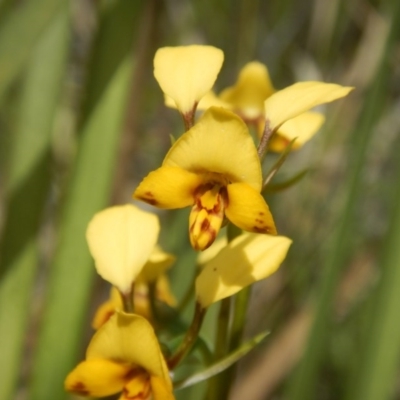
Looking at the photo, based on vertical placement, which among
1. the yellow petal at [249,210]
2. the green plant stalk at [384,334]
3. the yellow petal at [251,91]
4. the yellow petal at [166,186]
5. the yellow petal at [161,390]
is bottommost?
the green plant stalk at [384,334]

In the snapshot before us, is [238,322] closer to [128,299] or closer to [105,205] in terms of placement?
[128,299]

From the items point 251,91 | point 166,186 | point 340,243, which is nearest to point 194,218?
point 166,186

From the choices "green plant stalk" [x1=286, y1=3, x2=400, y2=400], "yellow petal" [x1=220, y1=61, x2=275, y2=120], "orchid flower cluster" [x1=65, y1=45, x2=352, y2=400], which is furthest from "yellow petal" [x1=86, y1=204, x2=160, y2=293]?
"green plant stalk" [x1=286, y1=3, x2=400, y2=400]

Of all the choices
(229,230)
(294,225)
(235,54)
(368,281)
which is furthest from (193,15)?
(229,230)

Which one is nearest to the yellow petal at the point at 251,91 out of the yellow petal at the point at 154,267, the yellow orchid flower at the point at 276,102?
the yellow orchid flower at the point at 276,102

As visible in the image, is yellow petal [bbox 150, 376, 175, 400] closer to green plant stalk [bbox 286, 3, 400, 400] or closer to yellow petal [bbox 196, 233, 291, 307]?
yellow petal [bbox 196, 233, 291, 307]

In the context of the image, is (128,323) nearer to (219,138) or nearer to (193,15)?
(219,138)

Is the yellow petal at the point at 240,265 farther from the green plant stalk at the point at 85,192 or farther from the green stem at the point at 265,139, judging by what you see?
the green plant stalk at the point at 85,192

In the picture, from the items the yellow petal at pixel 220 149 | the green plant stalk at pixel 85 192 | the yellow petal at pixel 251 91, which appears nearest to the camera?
the yellow petal at pixel 220 149
